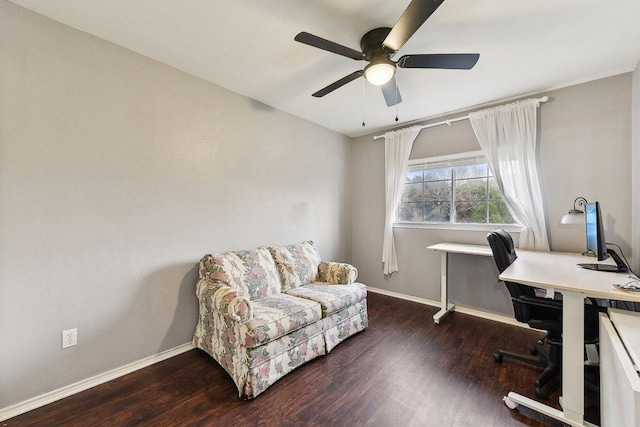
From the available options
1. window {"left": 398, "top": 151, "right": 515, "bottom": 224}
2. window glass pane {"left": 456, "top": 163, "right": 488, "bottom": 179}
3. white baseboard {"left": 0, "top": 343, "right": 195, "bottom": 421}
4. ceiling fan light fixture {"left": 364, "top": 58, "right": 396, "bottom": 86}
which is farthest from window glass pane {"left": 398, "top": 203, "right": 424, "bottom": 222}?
white baseboard {"left": 0, "top": 343, "right": 195, "bottom": 421}

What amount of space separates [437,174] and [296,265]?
2239 millimetres

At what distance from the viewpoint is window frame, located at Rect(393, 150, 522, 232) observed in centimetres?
301

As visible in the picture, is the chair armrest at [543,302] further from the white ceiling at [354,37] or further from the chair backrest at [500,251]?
the white ceiling at [354,37]

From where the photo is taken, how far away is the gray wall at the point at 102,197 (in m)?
1.60

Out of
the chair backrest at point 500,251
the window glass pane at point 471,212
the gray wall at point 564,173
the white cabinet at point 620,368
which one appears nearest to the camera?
the white cabinet at point 620,368

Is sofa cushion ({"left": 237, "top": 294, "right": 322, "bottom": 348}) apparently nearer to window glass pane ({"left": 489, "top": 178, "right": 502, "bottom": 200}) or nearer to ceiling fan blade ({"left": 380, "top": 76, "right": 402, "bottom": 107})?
ceiling fan blade ({"left": 380, "top": 76, "right": 402, "bottom": 107})

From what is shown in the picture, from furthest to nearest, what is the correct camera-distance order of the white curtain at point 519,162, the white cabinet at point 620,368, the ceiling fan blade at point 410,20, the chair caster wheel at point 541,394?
the white curtain at point 519,162 → the chair caster wheel at point 541,394 → the ceiling fan blade at point 410,20 → the white cabinet at point 620,368

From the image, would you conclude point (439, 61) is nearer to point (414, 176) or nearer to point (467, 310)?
point (414, 176)

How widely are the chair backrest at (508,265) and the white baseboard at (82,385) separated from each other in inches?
108

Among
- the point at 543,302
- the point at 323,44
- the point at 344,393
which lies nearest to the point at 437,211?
the point at 543,302

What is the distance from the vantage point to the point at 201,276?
7.64 feet

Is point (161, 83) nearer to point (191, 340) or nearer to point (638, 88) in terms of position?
point (191, 340)

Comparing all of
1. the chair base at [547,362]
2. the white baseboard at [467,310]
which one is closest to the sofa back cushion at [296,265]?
the white baseboard at [467,310]

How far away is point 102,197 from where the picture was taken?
1.90 m
